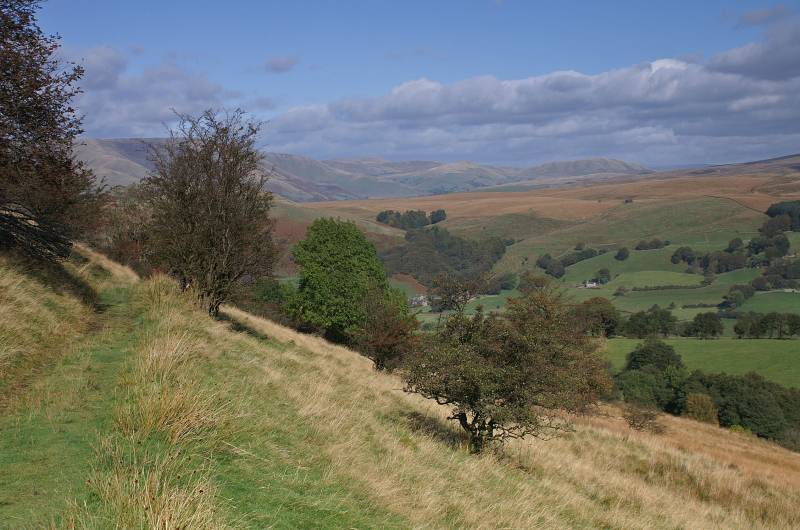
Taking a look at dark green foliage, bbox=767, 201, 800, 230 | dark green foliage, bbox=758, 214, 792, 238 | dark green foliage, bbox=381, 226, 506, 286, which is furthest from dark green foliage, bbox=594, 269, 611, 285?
dark green foliage, bbox=767, 201, 800, 230

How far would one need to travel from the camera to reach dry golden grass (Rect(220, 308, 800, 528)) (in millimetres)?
9742

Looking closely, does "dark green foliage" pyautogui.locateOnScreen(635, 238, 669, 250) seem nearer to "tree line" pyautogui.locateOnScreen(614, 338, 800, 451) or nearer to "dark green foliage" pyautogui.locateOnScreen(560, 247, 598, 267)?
"dark green foliage" pyautogui.locateOnScreen(560, 247, 598, 267)

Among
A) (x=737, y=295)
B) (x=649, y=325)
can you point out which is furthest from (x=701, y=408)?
(x=737, y=295)

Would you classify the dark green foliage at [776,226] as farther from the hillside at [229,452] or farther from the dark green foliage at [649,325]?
the hillside at [229,452]

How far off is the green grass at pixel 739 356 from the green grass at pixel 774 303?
2528cm

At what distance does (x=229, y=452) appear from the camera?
321 inches

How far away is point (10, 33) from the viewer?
14.7 m

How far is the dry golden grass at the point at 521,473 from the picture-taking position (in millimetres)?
9742

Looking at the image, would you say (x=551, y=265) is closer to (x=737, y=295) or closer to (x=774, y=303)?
(x=737, y=295)

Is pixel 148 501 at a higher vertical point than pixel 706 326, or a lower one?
higher

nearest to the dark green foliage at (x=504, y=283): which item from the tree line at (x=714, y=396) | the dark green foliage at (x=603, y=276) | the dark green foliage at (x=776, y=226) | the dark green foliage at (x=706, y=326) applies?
the dark green foliage at (x=603, y=276)

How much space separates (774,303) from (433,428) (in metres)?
118

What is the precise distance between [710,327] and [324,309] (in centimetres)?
7416

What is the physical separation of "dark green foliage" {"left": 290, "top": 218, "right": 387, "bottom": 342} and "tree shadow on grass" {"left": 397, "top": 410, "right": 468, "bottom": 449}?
85.9ft
